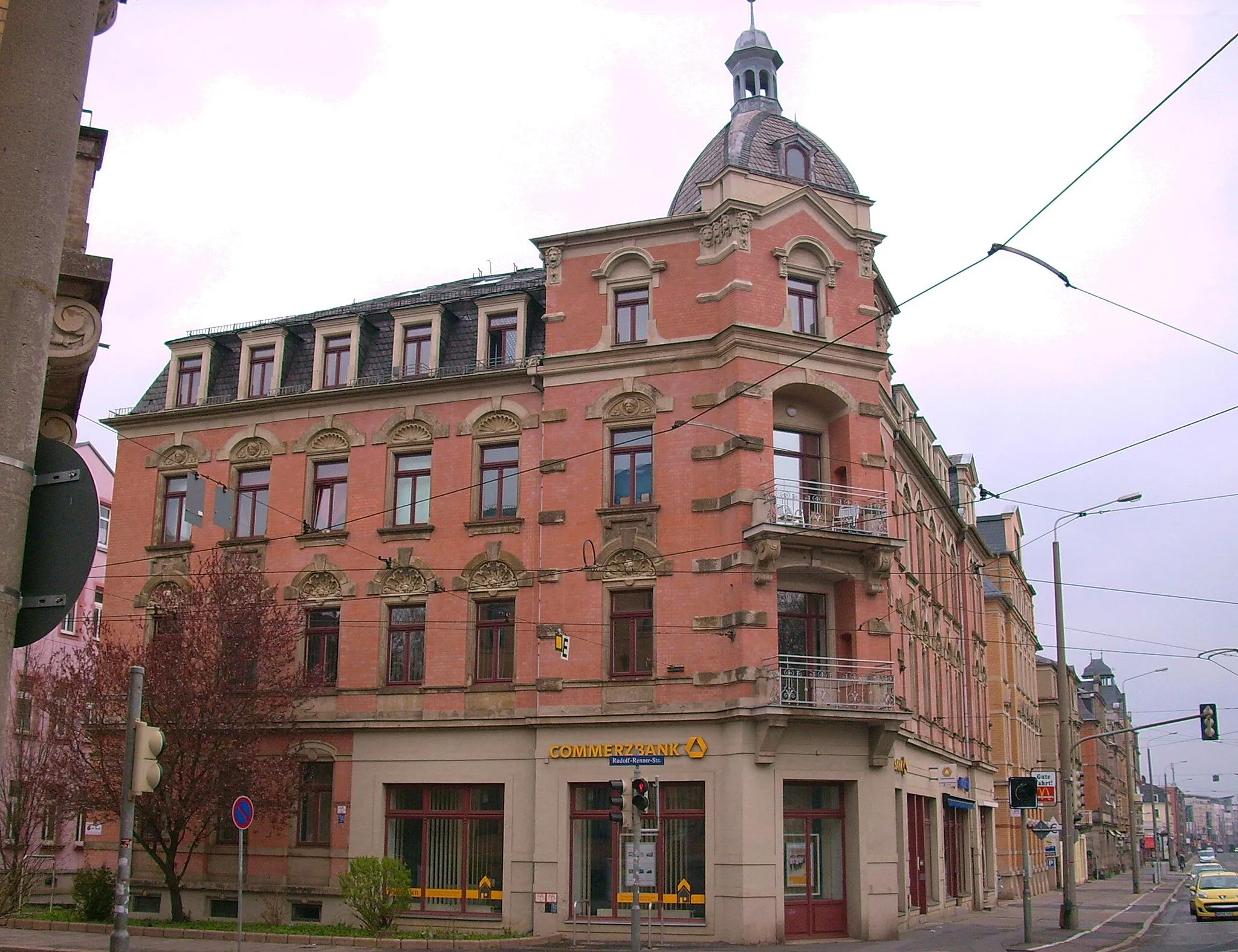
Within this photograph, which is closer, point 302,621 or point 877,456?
point 877,456

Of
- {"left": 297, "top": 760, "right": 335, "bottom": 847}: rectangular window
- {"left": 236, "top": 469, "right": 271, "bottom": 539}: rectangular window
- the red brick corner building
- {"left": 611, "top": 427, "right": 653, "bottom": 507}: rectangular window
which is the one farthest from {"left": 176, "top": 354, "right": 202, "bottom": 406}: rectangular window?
{"left": 611, "top": 427, "right": 653, "bottom": 507}: rectangular window

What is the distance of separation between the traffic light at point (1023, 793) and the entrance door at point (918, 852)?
228 inches

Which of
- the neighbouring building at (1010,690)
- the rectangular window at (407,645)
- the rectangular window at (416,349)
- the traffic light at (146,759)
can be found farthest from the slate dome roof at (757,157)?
the neighbouring building at (1010,690)

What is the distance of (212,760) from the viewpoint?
2814 cm

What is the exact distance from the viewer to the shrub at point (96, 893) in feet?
94.0

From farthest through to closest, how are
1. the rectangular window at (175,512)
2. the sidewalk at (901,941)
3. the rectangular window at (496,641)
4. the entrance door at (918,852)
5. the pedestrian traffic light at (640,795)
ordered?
the rectangular window at (175,512) → the entrance door at (918,852) → the rectangular window at (496,641) → the sidewalk at (901,941) → the pedestrian traffic light at (640,795)

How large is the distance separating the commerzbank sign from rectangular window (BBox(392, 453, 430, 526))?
7.30 m

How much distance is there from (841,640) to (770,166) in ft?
39.0

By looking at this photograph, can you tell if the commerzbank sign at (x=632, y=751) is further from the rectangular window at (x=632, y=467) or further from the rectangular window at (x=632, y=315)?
the rectangular window at (x=632, y=315)

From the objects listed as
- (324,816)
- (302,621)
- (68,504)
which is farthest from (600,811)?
(68,504)

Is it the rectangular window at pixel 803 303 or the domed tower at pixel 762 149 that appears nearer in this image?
the rectangular window at pixel 803 303

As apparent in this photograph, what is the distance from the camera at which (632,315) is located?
99.6 ft

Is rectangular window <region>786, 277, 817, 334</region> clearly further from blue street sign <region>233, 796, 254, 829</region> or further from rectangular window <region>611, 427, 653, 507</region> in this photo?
blue street sign <region>233, 796, 254, 829</region>

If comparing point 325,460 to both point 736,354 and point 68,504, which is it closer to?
point 736,354
